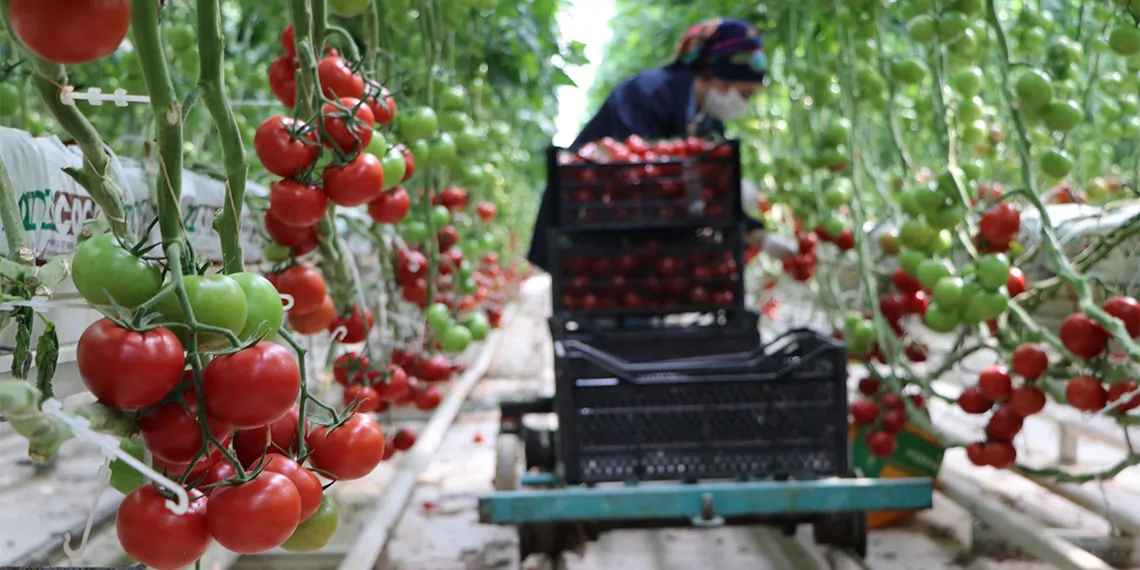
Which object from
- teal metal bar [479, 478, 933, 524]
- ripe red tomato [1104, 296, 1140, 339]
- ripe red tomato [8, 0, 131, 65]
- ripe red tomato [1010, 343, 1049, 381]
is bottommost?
teal metal bar [479, 478, 933, 524]

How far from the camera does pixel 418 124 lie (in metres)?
1.81

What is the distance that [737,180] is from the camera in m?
3.18

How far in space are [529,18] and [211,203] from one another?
203cm

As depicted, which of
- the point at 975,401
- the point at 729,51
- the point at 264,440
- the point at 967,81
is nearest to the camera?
the point at 264,440

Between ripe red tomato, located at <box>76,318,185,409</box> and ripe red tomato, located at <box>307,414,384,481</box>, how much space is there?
21cm

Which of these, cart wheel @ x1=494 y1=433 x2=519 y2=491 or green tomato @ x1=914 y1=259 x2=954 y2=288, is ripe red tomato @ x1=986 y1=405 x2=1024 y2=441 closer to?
green tomato @ x1=914 y1=259 x2=954 y2=288

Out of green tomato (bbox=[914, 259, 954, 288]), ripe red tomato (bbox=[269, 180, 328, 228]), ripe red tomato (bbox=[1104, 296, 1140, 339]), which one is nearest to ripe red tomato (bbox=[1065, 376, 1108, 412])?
ripe red tomato (bbox=[1104, 296, 1140, 339])

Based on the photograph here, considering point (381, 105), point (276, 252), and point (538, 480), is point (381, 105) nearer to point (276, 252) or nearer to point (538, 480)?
point (276, 252)

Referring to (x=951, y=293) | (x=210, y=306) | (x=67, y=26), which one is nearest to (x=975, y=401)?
(x=951, y=293)

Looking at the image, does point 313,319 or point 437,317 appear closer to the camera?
point 313,319

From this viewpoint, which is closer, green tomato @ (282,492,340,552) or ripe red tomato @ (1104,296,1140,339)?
green tomato @ (282,492,340,552)

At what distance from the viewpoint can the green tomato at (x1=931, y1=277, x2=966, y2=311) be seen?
1830mm

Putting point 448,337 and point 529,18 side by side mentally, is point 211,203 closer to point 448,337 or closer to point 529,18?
point 448,337

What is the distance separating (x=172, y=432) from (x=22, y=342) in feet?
0.62
